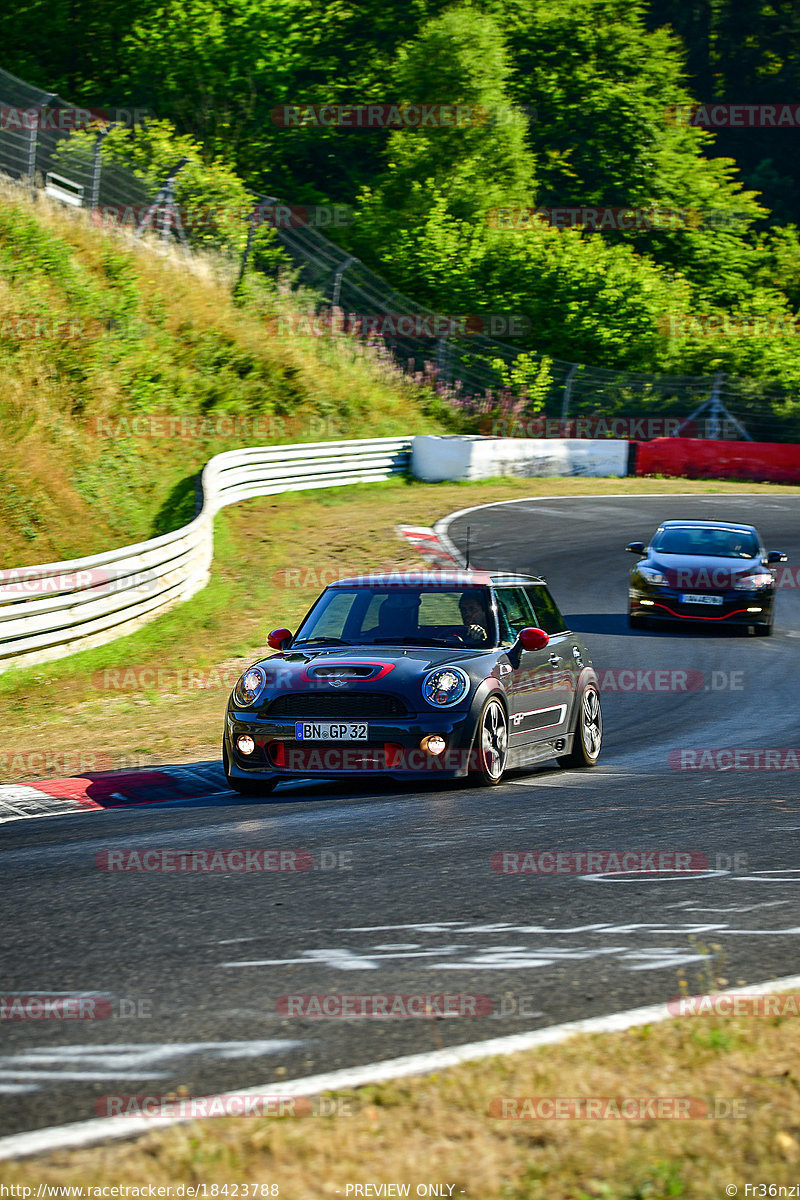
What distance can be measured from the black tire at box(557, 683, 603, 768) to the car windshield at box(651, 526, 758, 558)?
844cm

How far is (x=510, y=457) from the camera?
112 feet

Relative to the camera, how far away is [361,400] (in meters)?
37.1

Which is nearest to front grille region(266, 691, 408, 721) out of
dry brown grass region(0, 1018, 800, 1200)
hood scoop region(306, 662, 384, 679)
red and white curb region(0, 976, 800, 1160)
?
hood scoop region(306, 662, 384, 679)

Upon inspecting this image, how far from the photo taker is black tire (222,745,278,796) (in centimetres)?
937

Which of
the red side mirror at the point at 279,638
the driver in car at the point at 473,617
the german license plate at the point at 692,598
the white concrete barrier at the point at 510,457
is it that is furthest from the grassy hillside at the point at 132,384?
the driver in car at the point at 473,617

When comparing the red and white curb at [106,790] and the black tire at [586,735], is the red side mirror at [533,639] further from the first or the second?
the red and white curb at [106,790]

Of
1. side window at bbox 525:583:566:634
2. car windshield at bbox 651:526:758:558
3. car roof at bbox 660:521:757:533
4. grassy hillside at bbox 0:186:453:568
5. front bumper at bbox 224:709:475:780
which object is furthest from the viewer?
grassy hillside at bbox 0:186:453:568

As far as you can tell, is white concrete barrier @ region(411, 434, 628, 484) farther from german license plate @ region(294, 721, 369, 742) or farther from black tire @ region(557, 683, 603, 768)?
german license plate @ region(294, 721, 369, 742)

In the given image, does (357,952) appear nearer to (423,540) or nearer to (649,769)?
(649,769)

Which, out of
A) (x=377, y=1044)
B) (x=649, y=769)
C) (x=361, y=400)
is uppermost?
(x=361, y=400)

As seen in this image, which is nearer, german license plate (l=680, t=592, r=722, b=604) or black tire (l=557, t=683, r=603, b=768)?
black tire (l=557, t=683, r=603, b=768)

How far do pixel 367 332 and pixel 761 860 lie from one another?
33.8m

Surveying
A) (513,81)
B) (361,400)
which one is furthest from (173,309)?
(513,81)

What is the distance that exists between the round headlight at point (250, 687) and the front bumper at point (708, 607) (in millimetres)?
9993
